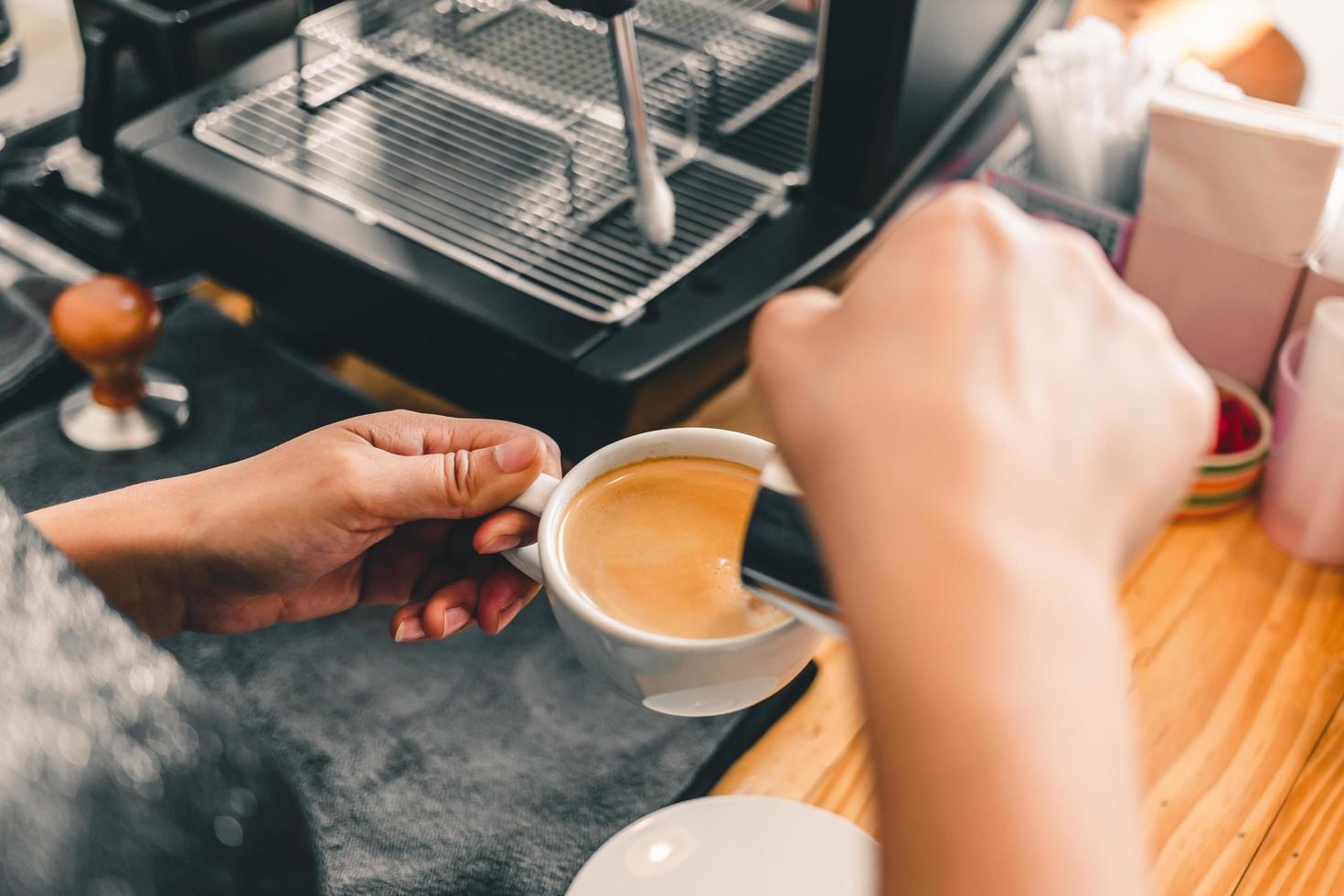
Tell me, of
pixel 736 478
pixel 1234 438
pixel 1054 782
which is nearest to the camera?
pixel 1054 782

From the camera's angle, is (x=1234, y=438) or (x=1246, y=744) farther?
(x=1234, y=438)

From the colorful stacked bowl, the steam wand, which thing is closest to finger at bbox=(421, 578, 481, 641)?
the steam wand

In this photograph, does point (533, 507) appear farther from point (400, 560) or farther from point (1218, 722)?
point (1218, 722)

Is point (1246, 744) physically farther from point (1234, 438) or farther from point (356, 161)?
point (356, 161)

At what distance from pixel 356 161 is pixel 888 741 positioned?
0.61m

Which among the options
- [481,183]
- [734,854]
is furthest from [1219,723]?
[481,183]

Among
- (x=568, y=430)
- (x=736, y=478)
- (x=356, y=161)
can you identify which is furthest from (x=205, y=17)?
(x=736, y=478)

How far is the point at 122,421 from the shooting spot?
0.79 meters

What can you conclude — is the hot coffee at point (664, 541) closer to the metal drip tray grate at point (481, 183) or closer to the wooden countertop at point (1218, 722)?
the wooden countertop at point (1218, 722)

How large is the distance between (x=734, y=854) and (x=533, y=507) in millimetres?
186

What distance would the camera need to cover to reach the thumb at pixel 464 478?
501mm

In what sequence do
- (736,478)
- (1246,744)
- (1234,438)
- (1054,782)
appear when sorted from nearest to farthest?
1. (1054,782)
2. (736,478)
3. (1246,744)
4. (1234,438)

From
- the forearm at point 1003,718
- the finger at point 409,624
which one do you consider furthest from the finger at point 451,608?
the forearm at point 1003,718

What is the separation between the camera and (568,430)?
0.68m
